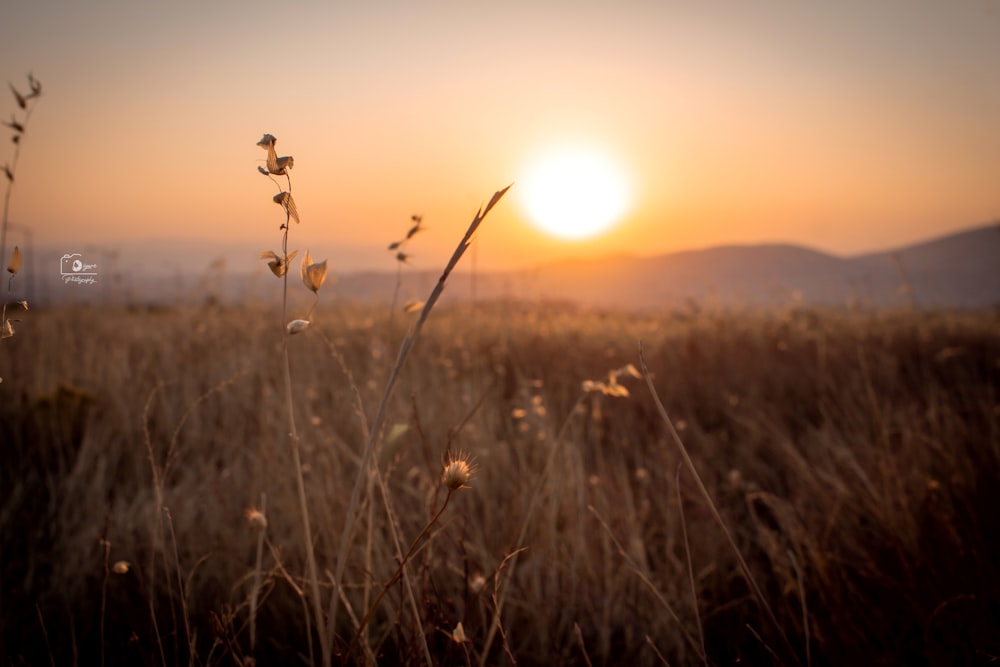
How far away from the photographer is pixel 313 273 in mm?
645

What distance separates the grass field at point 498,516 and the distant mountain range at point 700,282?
618mm

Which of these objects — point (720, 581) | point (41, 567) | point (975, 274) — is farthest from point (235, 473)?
point (975, 274)

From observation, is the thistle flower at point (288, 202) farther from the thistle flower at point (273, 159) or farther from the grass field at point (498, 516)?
the grass field at point (498, 516)

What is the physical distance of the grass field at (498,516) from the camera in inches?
51.8

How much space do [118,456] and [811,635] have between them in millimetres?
2717

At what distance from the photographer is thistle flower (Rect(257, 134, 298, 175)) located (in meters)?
0.63

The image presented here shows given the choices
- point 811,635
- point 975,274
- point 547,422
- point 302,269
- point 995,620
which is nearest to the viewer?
point 302,269

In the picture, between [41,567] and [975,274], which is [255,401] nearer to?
[41,567]

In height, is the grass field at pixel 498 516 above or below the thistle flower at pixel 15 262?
below

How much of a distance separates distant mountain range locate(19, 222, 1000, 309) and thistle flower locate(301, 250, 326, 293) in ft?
1.85

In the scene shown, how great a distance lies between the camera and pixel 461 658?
114 centimetres

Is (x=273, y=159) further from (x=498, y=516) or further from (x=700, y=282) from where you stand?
(x=700, y=282)

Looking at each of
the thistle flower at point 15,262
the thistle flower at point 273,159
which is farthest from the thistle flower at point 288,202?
the thistle flower at point 15,262

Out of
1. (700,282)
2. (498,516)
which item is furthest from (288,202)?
(700,282)
